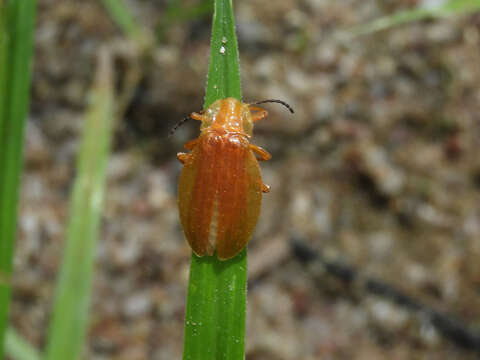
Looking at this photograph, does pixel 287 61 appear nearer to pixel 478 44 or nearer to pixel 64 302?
pixel 478 44

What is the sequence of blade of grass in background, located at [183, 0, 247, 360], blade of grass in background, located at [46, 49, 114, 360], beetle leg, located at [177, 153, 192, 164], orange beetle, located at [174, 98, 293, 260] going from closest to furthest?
blade of grass in background, located at [183, 0, 247, 360]
orange beetle, located at [174, 98, 293, 260]
beetle leg, located at [177, 153, 192, 164]
blade of grass in background, located at [46, 49, 114, 360]

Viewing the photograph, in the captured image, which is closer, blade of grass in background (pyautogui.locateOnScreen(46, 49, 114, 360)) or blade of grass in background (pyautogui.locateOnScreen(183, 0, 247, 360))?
blade of grass in background (pyautogui.locateOnScreen(183, 0, 247, 360))

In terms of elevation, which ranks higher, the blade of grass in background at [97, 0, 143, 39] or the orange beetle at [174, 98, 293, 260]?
the blade of grass in background at [97, 0, 143, 39]

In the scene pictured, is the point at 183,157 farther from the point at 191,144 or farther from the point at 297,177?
the point at 297,177

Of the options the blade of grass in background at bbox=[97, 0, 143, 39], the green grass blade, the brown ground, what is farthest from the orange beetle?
the blade of grass in background at bbox=[97, 0, 143, 39]

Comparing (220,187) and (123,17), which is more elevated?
(123,17)

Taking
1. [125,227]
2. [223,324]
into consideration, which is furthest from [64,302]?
[125,227]

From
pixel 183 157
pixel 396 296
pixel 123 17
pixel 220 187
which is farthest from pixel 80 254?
pixel 396 296

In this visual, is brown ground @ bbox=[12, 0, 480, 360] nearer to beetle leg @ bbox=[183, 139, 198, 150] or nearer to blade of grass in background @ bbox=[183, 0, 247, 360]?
beetle leg @ bbox=[183, 139, 198, 150]
